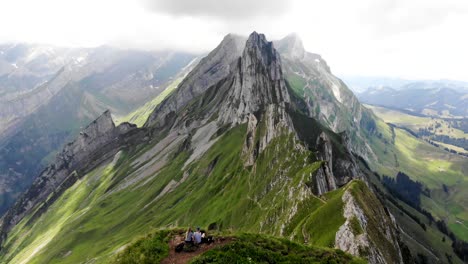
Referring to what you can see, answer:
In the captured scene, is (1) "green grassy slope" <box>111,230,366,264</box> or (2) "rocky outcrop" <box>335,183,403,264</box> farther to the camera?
(2) "rocky outcrop" <box>335,183,403,264</box>

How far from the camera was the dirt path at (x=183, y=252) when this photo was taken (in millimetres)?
43312

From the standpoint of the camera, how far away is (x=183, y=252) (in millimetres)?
44938

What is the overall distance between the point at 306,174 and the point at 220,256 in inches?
3070

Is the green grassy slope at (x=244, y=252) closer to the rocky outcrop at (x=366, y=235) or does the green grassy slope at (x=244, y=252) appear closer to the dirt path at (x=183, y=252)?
the dirt path at (x=183, y=252)

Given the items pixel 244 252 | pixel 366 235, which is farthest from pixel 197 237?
pixel 366 235

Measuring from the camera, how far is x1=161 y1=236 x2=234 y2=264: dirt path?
142ft

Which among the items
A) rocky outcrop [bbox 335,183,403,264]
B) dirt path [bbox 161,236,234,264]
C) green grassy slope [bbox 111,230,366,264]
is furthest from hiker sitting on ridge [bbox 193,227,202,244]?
rocky outcrop [bbox 335,183,403,264]

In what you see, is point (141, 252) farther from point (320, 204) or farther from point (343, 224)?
point (320, 204)

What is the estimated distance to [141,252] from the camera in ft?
146

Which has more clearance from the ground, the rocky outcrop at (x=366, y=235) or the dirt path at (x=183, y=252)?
the dirt path at (x=183, y=252)

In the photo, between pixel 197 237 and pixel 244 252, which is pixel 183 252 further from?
pixel 244 252

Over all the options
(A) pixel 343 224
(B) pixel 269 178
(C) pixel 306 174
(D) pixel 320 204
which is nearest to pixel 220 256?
(A) pixel 343 224

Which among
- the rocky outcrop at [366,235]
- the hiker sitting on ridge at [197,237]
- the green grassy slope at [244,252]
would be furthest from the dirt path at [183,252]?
the rocky outcrop at [366,235]

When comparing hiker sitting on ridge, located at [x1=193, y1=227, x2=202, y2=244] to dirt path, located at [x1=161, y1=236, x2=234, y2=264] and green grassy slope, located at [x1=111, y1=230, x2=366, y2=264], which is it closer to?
dirt path, located at [x1=161, y1=236, x2=234, y2=264]
